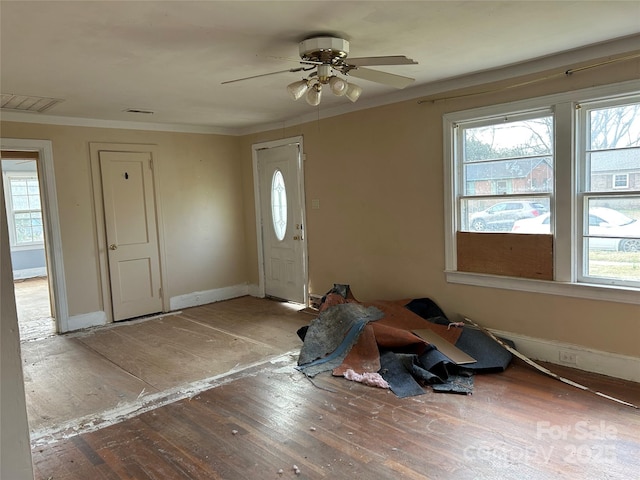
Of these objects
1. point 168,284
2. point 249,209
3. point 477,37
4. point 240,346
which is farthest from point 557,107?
point 168,284

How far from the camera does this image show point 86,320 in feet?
17.3

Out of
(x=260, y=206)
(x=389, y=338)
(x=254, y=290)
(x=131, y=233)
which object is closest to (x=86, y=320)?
(x=131, y=233)

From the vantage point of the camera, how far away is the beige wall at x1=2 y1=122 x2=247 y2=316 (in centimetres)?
508

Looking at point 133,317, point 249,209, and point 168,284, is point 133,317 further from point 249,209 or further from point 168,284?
point 249,209

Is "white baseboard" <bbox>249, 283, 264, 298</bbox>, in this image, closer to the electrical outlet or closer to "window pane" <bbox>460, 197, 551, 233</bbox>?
"window pane" <bbox>460, 197, 551, 233</bbox>

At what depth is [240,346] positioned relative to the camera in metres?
4.41

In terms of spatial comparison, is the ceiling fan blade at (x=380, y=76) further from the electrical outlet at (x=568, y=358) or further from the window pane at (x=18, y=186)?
the window pane at (x=18, y=186)

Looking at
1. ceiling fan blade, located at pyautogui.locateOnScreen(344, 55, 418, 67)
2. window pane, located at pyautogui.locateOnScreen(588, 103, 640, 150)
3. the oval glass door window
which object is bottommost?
the oval glass door window

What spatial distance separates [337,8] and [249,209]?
4463mm

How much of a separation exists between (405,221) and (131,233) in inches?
134

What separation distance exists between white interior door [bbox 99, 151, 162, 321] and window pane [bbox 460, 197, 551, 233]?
389 cm

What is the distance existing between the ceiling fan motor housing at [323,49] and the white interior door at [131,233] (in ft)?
11.6

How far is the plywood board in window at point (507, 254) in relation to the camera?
3.62 meters

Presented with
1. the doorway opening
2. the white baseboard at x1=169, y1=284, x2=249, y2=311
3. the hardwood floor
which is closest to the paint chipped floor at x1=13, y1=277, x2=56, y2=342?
the doorway opening
